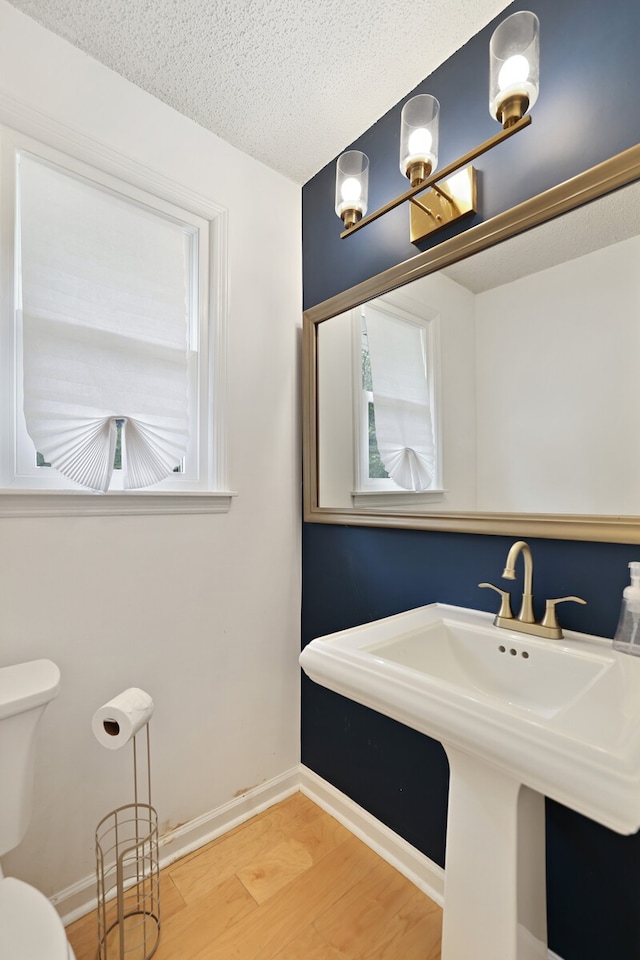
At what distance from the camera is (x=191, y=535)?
58.6 inches

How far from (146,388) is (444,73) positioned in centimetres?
128

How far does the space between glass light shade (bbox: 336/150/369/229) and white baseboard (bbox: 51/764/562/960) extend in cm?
191

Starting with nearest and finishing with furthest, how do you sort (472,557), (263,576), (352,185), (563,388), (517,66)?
(517,66) → (563,388) → (472,557) → (352,185) → (263,576)

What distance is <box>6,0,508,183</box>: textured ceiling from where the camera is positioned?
3.96ft

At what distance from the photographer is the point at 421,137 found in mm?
1159

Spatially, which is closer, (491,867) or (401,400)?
(491,867)

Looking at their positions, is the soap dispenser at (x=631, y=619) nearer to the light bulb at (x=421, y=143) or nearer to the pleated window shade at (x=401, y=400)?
the pleated window shade at (x=401, y=400)

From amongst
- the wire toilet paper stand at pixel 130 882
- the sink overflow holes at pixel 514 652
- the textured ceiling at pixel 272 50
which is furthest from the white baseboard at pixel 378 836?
the textured ceiling at pixel 272 50

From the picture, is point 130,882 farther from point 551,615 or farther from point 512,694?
point 551,615

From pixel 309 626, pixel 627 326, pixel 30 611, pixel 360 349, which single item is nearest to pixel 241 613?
pixel 309 626

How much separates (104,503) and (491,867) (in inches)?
48.4

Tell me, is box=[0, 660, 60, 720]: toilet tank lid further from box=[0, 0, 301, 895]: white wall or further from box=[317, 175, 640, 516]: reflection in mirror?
box=[317, 175, 640, 516]: reflection in mirror

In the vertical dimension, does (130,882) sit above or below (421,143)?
below

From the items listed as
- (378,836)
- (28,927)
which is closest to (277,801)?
(378,836)
